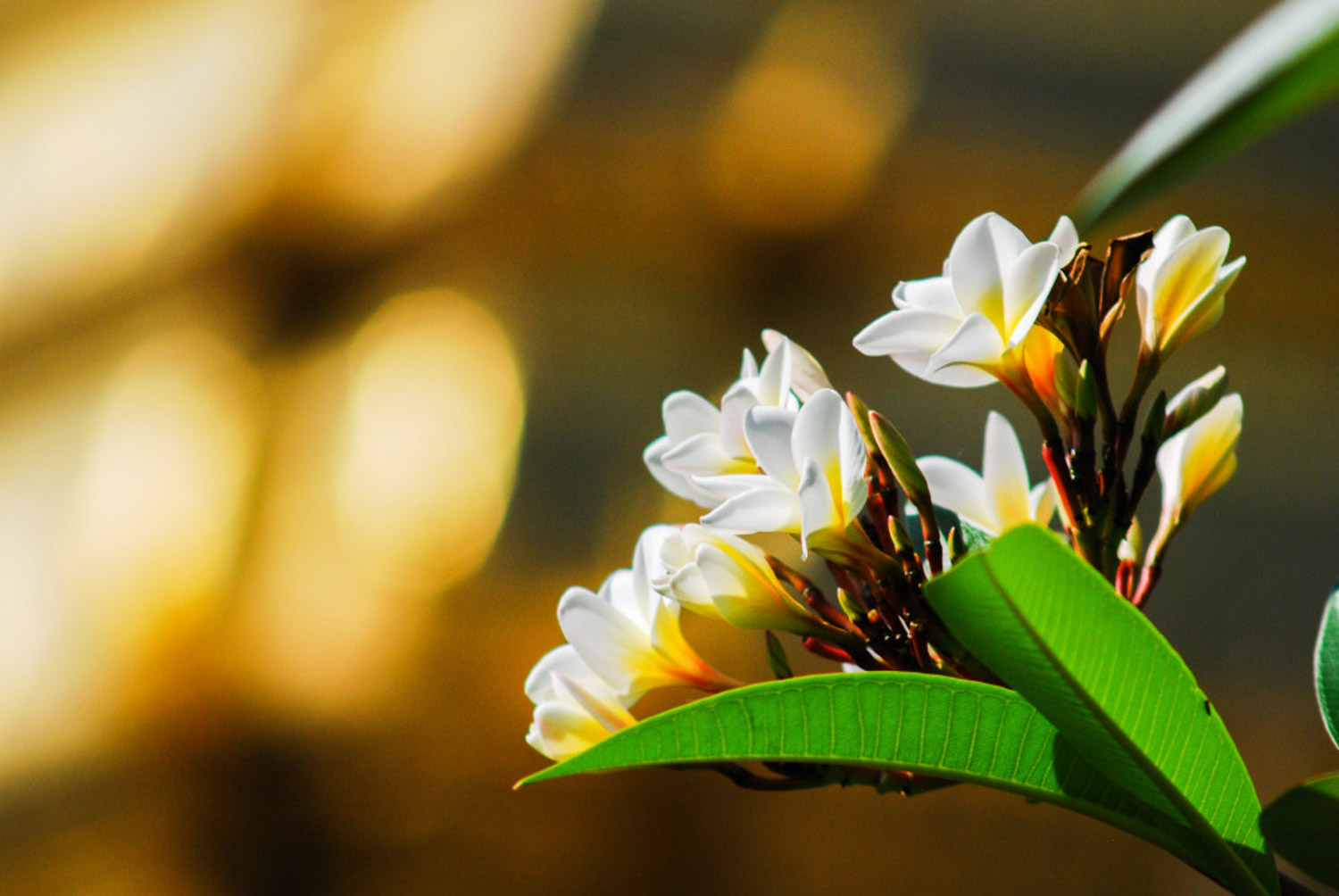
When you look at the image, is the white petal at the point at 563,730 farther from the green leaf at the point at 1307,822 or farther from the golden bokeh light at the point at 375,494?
the golden bokeh light at the point at 375,494

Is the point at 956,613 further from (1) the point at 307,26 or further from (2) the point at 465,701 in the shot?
(1) the point at 307,26

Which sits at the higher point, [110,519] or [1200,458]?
[110,519]

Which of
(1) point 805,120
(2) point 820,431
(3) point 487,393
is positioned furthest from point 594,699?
(1) point 805,120

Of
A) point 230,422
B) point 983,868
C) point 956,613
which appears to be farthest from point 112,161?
point 956,613

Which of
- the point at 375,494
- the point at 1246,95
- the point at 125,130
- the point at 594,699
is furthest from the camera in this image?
the point at 125,130

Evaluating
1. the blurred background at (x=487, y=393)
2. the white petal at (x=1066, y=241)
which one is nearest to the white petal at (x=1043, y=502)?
the white petal at (x=1066, y=241)

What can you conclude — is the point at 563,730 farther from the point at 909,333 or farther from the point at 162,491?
the point at 162,491
